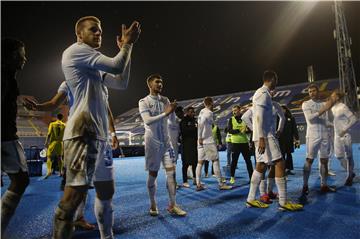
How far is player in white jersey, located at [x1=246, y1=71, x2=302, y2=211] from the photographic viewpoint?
4.65 metres

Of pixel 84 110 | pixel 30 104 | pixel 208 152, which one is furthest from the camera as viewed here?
pixel 208 152

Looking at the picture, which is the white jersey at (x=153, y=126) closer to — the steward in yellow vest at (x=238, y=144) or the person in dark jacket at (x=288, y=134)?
the steward in yellow vest at (x=238, y=144)

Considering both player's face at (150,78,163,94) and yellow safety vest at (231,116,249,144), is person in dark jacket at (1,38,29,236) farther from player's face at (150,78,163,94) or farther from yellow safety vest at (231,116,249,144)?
yellow safety vest at (231,116,249,144)

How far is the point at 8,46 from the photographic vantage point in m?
2.84

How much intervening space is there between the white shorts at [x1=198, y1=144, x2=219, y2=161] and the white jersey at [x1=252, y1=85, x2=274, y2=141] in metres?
2.47

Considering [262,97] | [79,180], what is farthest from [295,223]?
[79,180]

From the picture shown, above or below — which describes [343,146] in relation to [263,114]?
below

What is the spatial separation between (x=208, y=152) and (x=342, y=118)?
3.27m

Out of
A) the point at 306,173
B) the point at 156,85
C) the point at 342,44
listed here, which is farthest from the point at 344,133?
the point at 342,44

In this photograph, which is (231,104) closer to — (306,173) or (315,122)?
(315,122)

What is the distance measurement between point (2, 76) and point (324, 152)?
5.79 meters

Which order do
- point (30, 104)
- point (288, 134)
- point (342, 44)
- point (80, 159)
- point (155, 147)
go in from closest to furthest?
point (80, 159), point (30, 104), point (155, 147), point (288, 134), point (342, 44)

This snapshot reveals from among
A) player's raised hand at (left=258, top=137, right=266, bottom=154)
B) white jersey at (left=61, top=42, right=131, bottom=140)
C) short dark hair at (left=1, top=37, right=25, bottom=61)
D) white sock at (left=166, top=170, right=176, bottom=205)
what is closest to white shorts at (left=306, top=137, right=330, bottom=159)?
player's raised hand at (left=258, top=137, right=266, bottom=154)

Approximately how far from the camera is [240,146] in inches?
298
